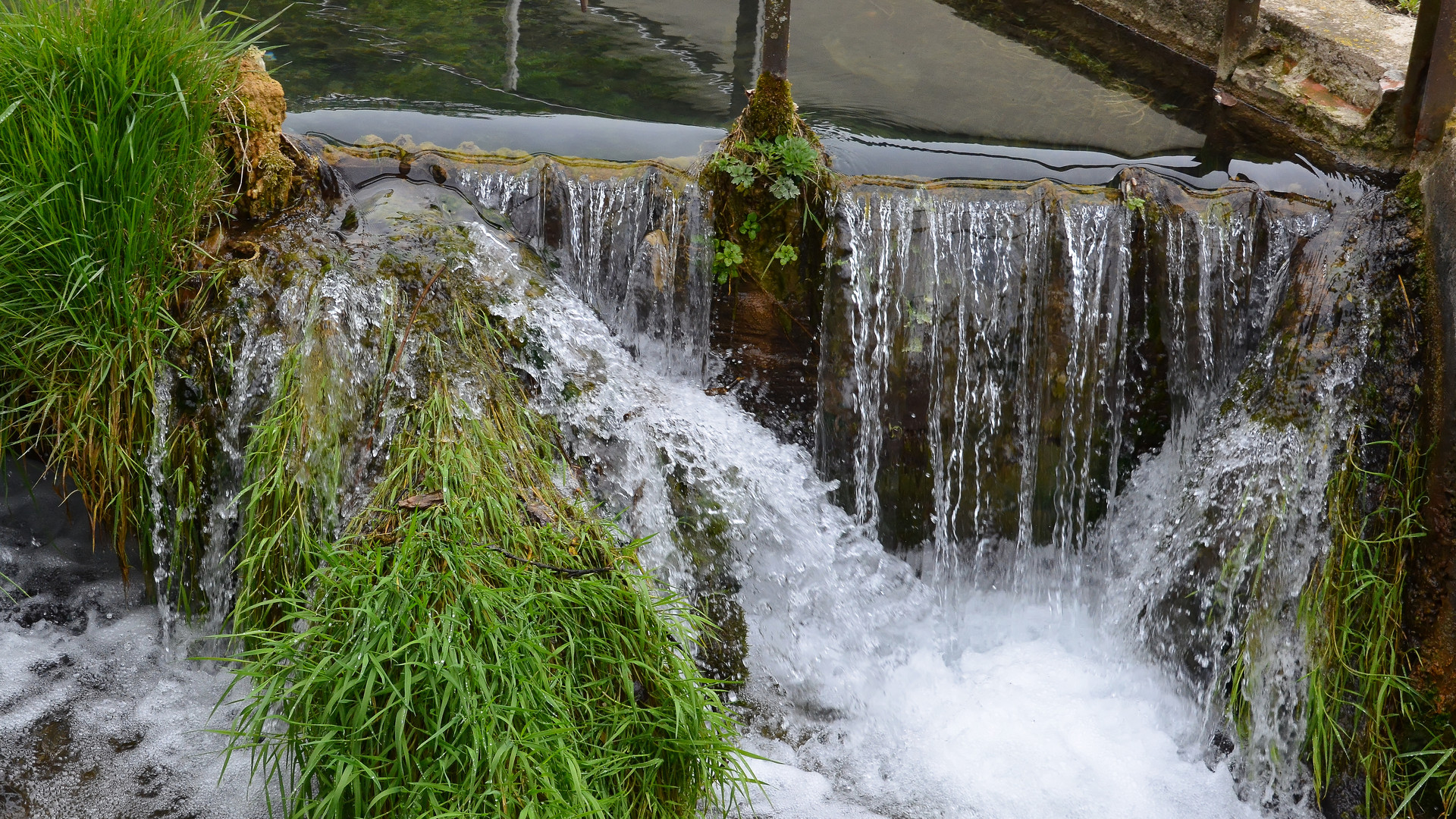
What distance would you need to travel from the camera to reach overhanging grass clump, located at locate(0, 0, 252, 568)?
2.83m

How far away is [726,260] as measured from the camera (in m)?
3.70

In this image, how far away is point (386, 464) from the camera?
285 centimetres

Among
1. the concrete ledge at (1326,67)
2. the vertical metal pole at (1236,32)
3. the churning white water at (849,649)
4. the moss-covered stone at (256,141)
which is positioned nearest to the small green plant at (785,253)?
the churning white water at (849,649)

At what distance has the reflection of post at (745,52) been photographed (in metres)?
5.08

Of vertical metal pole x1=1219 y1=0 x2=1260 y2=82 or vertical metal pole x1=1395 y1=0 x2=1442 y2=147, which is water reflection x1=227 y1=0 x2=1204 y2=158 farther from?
vertical metal pole x1=1395 y1=0 x2=1442 y2=147

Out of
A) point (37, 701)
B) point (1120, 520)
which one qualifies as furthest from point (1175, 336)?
point (37, 701)

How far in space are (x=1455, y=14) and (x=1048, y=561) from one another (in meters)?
2.43

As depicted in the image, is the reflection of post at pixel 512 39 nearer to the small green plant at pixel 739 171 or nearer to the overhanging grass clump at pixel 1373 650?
the small green plant at pixel 739 171

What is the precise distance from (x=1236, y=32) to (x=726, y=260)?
125 inches

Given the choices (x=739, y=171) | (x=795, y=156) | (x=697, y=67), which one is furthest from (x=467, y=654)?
(x=697, y=67)

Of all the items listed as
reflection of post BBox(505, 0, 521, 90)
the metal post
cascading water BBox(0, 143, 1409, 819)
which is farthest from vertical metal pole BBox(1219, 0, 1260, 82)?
reflection of post BBox(505, 0, 521, 90)

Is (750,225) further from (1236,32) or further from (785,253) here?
(1236,32)

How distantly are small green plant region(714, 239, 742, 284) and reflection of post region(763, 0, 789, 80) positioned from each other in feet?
2.20

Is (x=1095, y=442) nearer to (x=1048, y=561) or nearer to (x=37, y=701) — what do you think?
(x=1048, y=561)
